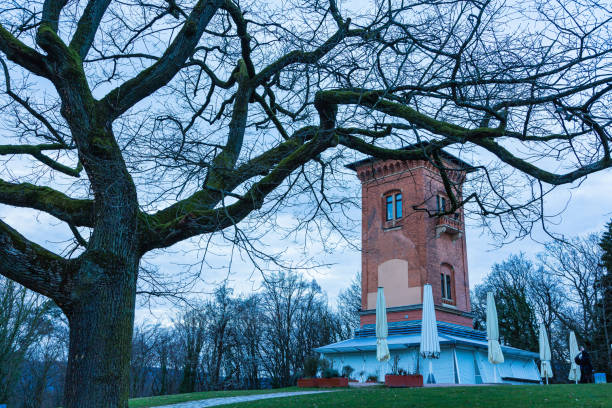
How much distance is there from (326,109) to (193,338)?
37774 millimetres

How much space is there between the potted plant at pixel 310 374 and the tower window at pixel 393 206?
37.8 feet

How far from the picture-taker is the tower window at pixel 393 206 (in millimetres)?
30156

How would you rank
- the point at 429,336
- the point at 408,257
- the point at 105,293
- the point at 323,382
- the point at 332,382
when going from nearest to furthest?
the point at 105,293, the point at 429,336, the point at 332,382, the point at 323,382, the point at 408,257

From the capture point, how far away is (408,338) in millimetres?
25312

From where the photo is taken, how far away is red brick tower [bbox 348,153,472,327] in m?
28.1

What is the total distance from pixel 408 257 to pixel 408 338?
5231 mm

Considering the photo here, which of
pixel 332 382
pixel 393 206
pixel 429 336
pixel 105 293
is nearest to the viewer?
pixel 105 293

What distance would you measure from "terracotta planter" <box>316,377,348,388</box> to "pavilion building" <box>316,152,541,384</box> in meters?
5.77

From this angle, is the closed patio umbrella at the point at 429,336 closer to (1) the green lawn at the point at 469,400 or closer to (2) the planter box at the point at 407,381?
(2) the planter box at the point at 407,381

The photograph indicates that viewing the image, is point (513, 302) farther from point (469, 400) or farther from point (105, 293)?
point (105, 293)

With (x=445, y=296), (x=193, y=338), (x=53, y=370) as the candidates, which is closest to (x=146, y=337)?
(x=193, y=338)

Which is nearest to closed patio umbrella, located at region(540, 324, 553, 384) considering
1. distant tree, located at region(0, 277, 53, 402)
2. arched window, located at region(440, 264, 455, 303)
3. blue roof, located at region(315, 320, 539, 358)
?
blue roof, located at region(315, 320, 539, 358)

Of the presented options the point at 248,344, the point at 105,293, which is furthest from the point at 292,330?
the point at 105,293

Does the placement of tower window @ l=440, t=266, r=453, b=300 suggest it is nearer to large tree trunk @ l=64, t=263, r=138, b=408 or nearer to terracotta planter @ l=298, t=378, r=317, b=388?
terracotta planter @ l=298, t=378, r=317, b=388
